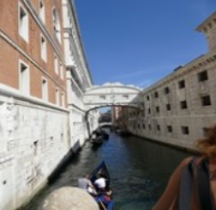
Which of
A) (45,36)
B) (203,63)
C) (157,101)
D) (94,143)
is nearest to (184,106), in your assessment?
(203,63)

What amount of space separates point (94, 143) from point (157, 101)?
865 centimetres

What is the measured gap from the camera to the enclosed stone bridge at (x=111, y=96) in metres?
35.0

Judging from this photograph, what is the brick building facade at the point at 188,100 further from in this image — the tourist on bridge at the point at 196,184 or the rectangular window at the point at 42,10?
the tourist on bridge at the point at 196,184

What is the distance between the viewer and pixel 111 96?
35.0 m

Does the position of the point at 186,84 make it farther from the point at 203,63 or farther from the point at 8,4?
the point at 8,4

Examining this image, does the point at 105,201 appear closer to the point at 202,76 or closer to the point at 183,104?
the point at 202,76

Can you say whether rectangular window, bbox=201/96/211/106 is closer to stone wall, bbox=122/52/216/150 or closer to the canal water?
stone wall, bbox=122/52/216/150

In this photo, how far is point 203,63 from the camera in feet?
58.0

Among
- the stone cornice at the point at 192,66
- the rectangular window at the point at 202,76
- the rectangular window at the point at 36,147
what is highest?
the stone cornice at the point at 192,66

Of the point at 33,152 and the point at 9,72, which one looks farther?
the point at 33,152

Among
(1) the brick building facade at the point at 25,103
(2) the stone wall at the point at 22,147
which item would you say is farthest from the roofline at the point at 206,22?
(2) the stone wall at the point at 22,147

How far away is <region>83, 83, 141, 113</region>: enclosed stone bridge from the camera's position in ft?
115

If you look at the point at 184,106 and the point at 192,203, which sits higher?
the point at 184,106

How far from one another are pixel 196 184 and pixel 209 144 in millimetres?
193
